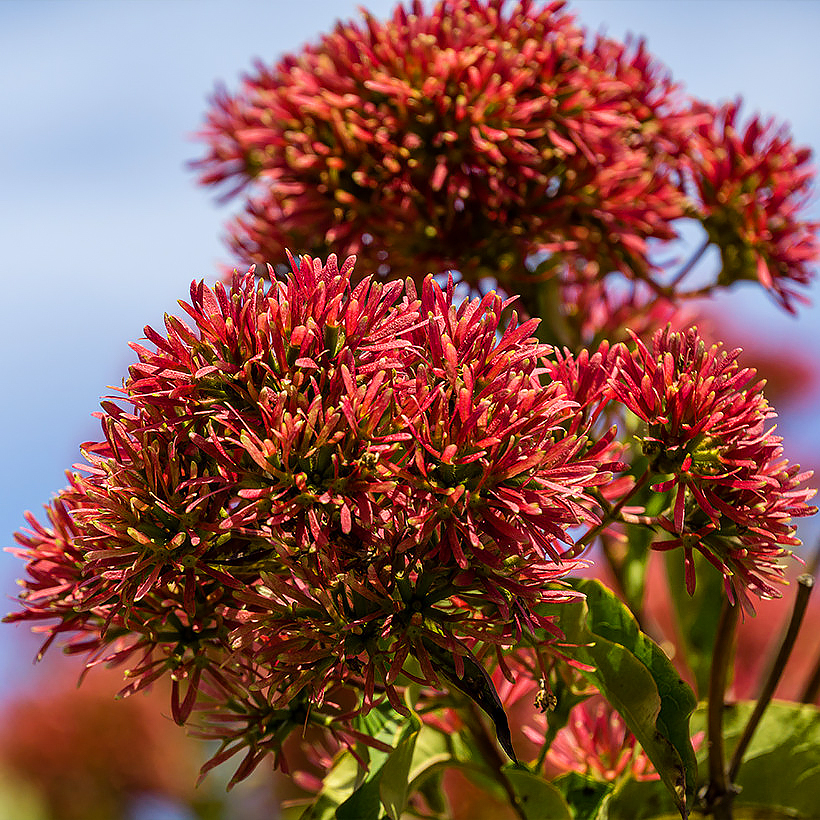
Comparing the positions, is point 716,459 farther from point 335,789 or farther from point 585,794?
point 335,789

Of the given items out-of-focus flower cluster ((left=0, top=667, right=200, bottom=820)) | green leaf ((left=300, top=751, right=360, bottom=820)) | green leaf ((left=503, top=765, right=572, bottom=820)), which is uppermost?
green leaf ((left=503, top=765, right=572, bottom=820))

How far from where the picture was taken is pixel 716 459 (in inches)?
36.0

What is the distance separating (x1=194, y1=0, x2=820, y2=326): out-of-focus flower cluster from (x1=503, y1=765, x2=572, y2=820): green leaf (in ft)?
2.12

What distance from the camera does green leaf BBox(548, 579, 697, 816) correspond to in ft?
2.98

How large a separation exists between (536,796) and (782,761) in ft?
1.12

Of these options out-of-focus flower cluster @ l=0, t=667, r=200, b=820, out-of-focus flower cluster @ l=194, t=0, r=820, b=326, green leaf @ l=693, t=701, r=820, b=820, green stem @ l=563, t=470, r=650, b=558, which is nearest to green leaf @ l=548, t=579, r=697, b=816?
green stem @ l=563, t=470, r=650, b=558

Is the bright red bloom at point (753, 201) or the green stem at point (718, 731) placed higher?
the bright red bloom at point (753, 201)

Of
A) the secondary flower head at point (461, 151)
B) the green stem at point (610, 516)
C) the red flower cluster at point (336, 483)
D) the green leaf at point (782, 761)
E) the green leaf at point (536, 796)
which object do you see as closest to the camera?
the red flower cluster at point (336, 483)

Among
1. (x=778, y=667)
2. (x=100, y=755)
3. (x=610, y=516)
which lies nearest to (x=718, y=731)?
(x=778, y=667)

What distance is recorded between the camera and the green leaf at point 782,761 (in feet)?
3.85

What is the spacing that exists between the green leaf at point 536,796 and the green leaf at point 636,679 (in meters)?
0.15

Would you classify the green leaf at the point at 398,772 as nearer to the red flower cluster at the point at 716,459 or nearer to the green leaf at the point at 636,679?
the green leaf at the point at 636,679

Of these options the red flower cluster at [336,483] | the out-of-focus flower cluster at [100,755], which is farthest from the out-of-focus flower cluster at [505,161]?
the out-of-focus flower cluster at [100,755]

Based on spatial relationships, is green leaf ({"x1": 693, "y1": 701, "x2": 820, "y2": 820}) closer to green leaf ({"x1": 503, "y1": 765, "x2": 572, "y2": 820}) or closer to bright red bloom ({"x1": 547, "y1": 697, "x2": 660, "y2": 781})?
bright red bloom ({"x1": 547, "y1": 697, "x2": 660, "y2": 781})
